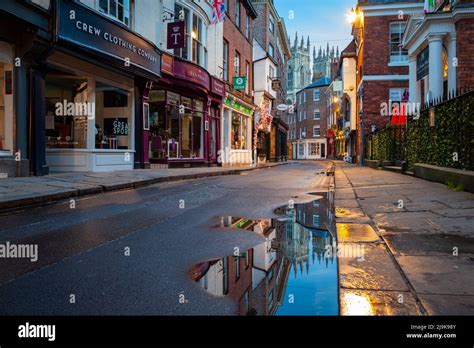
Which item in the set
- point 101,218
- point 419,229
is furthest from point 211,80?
point 419,229

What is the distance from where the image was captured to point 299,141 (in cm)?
7731

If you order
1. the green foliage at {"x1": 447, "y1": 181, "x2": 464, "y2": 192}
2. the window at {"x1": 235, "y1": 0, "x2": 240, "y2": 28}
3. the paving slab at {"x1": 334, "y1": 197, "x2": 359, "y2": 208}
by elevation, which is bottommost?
the paving slab at {"x1": 334, "y1": 197, "x2": 359, "y2": 208}

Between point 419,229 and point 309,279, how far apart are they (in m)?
2.21

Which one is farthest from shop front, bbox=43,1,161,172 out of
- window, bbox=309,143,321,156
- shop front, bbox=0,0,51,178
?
window, bbox=309,143,321,156

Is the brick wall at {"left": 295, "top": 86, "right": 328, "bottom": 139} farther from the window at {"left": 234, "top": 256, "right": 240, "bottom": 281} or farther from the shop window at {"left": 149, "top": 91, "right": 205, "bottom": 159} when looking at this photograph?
the window at {"left": 234, "top": 256, "right": 240, "bottom": 281}

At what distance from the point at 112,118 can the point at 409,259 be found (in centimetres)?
1378

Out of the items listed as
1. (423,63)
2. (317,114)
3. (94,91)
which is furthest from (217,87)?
(317,114)

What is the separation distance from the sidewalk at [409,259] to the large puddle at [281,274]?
0.56 ft

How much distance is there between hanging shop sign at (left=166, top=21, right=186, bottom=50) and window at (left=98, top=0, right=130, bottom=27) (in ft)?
7.15

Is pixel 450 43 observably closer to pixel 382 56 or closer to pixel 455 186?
pixel 455 186

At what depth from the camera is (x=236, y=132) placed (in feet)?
93.3

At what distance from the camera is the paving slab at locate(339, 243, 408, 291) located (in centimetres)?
287
